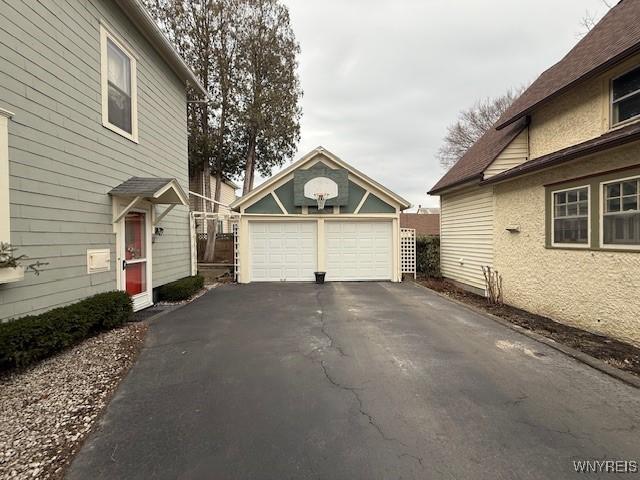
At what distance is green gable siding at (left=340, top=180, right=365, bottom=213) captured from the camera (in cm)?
1080

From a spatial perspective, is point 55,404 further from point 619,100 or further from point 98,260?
point 619,100

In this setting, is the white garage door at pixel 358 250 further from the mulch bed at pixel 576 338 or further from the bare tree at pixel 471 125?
the bare tree at pixel 471 125

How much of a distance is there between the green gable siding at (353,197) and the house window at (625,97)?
21.6 ft

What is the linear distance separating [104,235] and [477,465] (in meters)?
6.26

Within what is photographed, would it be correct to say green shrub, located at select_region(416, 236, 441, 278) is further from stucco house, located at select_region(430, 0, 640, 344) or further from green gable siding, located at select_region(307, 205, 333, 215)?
green gable siding, located at select_region(307, 205, 333, 215)

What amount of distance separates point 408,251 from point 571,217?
5.84m

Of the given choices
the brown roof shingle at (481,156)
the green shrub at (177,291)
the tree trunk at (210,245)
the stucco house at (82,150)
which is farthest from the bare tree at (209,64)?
the brown roof shingle at (481,156)

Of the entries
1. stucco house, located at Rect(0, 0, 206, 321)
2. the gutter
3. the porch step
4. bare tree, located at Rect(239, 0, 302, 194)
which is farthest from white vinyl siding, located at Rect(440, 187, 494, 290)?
bare tree, located at Rect(239, 0, 302, 194)

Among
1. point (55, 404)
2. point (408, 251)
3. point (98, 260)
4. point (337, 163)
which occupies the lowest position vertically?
point (55, 404)

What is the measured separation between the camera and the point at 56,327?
396cm

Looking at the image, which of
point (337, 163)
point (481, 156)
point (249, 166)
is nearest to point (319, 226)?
point (337, 163)

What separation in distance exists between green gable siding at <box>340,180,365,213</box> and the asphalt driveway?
616 centimetres

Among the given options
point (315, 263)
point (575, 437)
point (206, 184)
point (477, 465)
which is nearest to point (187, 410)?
point (477, 465)

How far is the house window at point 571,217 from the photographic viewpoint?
550 cm
